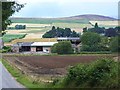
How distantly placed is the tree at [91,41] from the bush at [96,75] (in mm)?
52710

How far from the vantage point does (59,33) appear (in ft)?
343

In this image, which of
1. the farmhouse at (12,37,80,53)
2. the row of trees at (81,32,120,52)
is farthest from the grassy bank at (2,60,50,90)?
the farmhouse at (12,37,80,53)

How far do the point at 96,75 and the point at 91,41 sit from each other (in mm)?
57084

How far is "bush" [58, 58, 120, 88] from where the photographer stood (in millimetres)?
13385

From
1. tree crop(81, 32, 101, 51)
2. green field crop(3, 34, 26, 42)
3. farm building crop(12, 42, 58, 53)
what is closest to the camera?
tree crop(81, 32, 101, 51)

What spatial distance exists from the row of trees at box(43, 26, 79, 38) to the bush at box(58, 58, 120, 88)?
80140mm

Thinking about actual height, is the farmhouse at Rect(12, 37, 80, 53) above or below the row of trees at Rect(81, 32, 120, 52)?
below

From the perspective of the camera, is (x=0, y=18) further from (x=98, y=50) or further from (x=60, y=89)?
(x=98, y=50)

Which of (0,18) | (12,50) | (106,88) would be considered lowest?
(12,50)

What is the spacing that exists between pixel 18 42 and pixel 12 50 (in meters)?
8.74

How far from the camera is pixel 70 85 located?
1639 centimetres

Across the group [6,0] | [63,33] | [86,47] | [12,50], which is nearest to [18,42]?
[12,50]

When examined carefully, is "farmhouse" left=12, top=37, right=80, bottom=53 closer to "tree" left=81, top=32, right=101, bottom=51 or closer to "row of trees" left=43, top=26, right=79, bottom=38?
"tree" left=81, top=32, right=101, bottom=51

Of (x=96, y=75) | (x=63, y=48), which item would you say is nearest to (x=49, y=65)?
(x=96, y=75)
